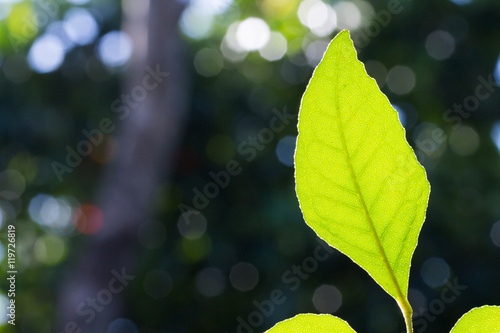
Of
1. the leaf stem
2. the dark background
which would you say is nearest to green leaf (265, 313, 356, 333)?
the leaf stem

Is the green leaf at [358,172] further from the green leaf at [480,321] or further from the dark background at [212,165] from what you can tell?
the dark background at [212,165]

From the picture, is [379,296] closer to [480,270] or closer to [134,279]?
[480,270]

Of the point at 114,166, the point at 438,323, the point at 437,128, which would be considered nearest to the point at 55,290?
the point at 114,166

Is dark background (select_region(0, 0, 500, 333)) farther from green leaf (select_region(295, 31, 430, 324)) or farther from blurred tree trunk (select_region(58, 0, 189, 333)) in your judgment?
green leaf (select_region(295, 31, 430, 324))

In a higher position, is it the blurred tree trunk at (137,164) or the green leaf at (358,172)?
the green leaf at (358,172)

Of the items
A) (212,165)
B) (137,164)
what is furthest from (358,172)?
(212,165)

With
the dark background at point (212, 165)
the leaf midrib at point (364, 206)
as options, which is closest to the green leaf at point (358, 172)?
the leaf midrib at point (364, 206)
